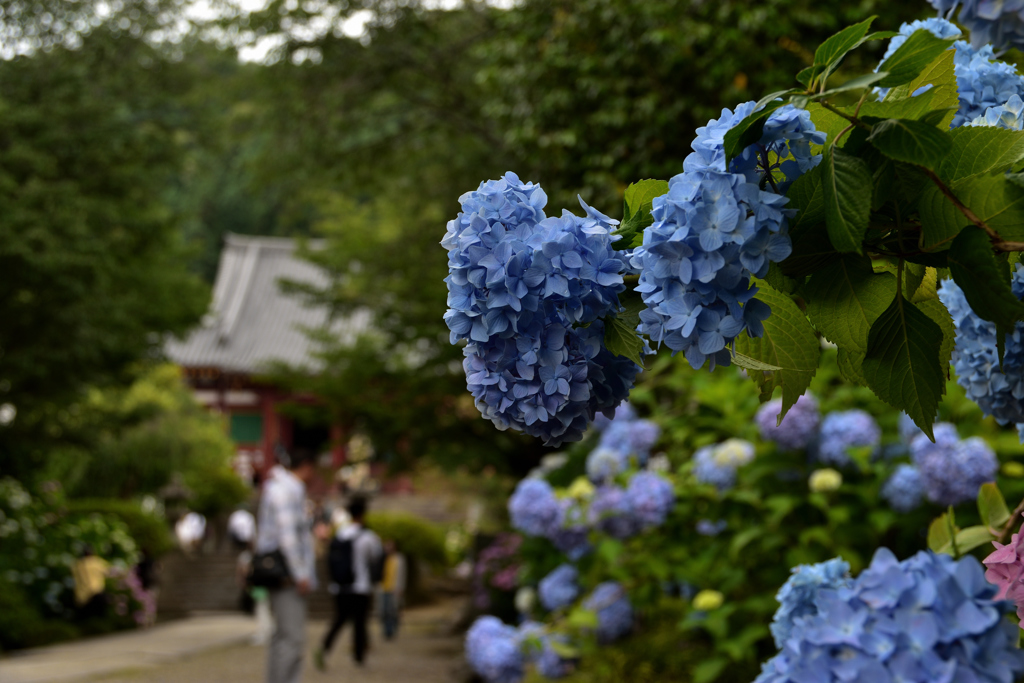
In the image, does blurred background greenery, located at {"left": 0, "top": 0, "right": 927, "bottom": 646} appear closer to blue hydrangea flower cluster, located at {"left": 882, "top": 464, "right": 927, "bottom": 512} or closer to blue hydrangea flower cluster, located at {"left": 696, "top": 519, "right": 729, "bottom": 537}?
blue hydrangea flower cluster, located at {"left": 696, "top": 519, "right": 729, "bottom": 537}

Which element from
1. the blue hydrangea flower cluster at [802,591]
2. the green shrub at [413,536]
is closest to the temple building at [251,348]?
the green shrub at [413,536]

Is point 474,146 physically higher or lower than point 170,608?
→ higher

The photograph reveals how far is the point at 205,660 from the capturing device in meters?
10.8

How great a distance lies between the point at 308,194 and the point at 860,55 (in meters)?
7.75

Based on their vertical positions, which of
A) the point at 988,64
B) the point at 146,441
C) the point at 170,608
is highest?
the point at 988,64

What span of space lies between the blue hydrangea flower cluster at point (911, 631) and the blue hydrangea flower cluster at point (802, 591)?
4.3 inches

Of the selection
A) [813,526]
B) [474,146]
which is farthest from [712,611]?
[474,146]

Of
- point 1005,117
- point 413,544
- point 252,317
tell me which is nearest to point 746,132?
point 1005,117

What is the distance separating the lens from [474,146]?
10.8 metres

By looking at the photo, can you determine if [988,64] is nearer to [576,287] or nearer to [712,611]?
[576,287]

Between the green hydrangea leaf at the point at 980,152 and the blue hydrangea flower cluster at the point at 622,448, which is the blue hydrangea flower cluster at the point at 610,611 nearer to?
the blue hydrangea flower cluster at the point at 622,448

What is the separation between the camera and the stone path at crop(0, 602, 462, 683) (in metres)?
9.09

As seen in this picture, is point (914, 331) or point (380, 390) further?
point (380, 390)

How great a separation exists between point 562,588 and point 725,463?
1.74 meters
